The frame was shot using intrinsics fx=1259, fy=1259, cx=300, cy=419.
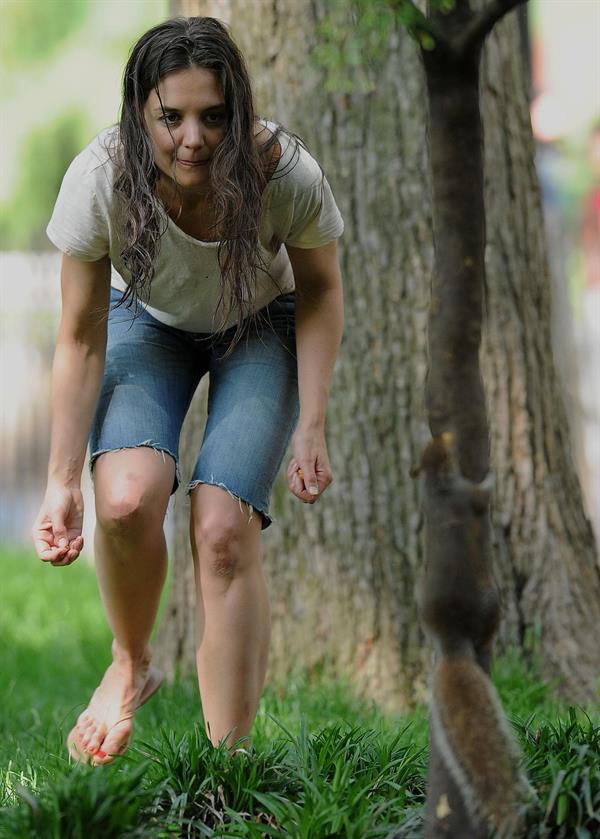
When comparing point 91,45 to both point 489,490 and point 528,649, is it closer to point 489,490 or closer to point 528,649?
point 528,649

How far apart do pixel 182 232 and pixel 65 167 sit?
514 inches

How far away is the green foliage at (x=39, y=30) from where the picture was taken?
47.8 feet

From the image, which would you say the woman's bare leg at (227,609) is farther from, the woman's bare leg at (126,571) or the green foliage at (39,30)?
the green foliage at (39,30)

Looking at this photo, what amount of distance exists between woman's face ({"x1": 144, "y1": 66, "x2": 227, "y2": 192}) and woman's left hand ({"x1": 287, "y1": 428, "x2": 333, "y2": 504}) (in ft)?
2.11

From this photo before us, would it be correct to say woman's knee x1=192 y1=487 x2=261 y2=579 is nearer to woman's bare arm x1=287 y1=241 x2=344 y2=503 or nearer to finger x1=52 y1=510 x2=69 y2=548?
woman's bare arm x1=287 y1=241 x2=344 y2=503

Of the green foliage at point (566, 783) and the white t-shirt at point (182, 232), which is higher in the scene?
the white t-shirt at point (182, 232)

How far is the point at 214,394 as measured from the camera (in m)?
3.06

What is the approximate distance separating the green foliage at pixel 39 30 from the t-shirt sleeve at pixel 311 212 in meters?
12.5

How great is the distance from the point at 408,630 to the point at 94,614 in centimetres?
238

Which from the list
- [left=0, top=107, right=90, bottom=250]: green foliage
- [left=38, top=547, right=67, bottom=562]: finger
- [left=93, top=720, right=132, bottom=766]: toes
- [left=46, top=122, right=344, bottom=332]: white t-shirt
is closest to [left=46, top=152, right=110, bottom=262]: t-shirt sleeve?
[left=46, top=122, right=344, bottom=332]: white t-shirt

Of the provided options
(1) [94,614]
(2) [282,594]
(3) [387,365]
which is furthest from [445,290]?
(1) [94,614]

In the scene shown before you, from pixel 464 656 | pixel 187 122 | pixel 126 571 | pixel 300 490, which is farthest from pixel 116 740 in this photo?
pixel 187 122

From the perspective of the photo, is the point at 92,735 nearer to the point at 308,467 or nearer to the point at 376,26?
the point at 308,467

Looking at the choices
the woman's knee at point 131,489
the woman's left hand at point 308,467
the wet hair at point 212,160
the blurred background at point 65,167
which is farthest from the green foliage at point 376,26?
the blurred background at point 65,167
